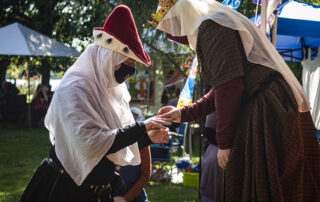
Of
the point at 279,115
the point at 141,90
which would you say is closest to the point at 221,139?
the point at 279,115

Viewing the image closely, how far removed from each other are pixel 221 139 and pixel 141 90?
1602 cm

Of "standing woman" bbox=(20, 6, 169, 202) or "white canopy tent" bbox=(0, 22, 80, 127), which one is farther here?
"white canopy tent" bbox=(0, 22, 80, 127)

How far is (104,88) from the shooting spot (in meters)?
2.30

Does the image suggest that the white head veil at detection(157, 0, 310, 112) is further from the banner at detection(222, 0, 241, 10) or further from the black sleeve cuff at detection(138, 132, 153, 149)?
the banner at detection(222, 0, 241, 10)

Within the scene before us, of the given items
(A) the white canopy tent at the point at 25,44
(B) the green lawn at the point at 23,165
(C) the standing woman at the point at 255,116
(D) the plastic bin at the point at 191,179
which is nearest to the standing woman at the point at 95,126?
(C) the standing woman at the point at 255,116

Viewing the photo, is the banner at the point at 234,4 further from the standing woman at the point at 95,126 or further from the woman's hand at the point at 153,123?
the woman's hand at the point at 153,123

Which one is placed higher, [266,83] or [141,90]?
[266,83]

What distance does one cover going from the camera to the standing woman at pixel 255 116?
2133 millimetres

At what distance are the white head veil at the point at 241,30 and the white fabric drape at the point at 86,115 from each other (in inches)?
16.9

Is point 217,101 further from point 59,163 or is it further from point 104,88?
point 59,163

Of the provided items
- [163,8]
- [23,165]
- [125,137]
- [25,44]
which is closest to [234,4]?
Answer: [163,8]

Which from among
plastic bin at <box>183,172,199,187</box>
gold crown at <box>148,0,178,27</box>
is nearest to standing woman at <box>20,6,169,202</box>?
gold crown at <box>148,0,178,27</box>

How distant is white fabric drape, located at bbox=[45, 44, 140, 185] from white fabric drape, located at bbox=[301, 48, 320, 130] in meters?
5.00

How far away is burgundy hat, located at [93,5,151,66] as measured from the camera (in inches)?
92.0
